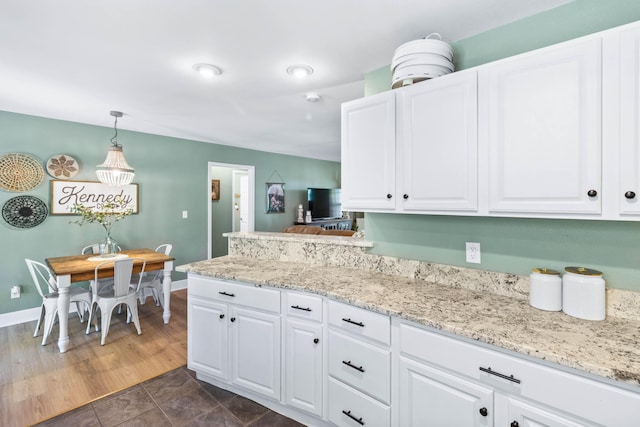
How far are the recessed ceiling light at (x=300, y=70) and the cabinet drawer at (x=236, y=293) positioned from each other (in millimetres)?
1624

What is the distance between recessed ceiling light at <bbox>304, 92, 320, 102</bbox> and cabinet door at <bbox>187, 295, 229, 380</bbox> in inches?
78.8

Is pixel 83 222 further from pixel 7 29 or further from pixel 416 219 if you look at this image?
pixel 416 219

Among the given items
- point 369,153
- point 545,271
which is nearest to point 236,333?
point 369,153

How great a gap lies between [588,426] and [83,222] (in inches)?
190

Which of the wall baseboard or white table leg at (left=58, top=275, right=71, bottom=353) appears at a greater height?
white table leg at (left=58, top=275, right=71, bottom=353)

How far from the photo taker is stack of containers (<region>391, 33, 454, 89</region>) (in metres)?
1.68

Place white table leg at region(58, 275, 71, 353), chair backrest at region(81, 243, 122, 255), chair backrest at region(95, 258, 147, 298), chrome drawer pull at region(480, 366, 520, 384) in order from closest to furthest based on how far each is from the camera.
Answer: chrome drawer pull at region(480, 366, 520, 384) < white table leg at region(58, 275, 71, 353) < chair backrest at region(95, 258, 147, 298) < chair backrest at region(81, 243, 122, 255)

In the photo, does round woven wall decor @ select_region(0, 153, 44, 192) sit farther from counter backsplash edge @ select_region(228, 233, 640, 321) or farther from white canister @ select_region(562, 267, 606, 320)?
white canister @ select_region(562, 267, 606, 320)

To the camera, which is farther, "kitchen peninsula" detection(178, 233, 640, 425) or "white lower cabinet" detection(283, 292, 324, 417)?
"white lower cabinet" detection(283, 292, 324, 417)

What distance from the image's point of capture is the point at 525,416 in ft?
3.59

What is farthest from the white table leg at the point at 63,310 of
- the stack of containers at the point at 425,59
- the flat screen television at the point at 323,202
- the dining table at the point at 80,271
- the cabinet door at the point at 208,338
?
the flat screen television at the point at 323,202

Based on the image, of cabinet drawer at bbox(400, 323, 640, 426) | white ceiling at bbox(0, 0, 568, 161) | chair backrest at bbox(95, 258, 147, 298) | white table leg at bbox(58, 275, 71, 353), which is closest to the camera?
cabinet drawer at bbox(400, 323, 640, 426)

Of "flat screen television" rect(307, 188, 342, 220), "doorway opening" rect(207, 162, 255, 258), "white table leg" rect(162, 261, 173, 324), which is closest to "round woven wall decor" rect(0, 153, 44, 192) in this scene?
"white table leg" rect(162, 261, 173, 324)

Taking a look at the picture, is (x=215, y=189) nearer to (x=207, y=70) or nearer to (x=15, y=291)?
(x=15, y=291)
